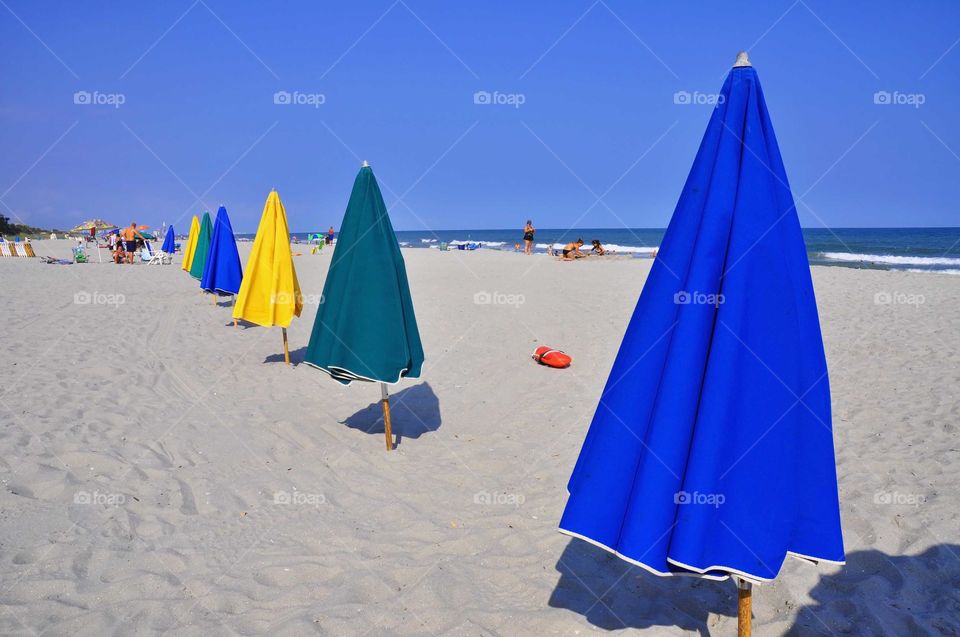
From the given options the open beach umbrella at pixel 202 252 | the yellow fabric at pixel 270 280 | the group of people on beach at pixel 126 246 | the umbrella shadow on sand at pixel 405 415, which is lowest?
the umbrella shadow on sand at pixel 405 415

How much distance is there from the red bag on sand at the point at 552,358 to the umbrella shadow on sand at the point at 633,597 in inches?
190

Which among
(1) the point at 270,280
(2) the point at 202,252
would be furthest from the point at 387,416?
(2) the point at 202,252

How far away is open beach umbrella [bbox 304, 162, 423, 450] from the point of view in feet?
16.9

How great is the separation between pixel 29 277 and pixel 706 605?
21.9 m

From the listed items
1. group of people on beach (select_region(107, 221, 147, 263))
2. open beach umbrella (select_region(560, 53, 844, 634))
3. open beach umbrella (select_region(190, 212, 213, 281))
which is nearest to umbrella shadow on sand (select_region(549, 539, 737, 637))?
open beach umbrella (select_region(560, 53, 844, 634))

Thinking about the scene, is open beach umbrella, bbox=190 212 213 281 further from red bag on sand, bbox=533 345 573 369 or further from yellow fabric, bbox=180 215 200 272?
red bag on sand, bbox=533 345 573 369

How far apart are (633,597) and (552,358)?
17.3 feet

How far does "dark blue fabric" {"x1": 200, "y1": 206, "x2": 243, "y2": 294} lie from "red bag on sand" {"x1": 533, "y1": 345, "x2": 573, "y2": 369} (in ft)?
20.4

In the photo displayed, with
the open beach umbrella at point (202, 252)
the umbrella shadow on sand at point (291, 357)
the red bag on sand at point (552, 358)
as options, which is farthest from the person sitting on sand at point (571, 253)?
the umbrella shadow on sand at point (291, 357)

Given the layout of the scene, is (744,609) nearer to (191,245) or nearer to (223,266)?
(223,266)

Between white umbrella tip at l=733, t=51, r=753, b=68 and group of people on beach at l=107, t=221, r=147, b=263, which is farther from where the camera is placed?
group of people on beach at l=107, t=221, r=147, b=263

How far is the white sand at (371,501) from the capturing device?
10.2ft

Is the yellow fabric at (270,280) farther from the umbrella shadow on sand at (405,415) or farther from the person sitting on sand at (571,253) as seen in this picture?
the person sitting on sand at (571,253)

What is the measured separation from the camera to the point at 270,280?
801 centimetres
